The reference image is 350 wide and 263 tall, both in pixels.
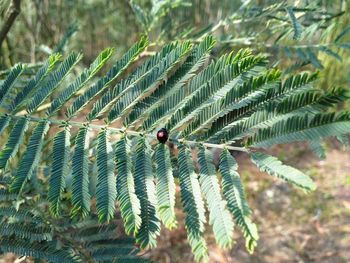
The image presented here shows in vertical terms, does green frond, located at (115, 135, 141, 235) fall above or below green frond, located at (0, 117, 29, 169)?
below

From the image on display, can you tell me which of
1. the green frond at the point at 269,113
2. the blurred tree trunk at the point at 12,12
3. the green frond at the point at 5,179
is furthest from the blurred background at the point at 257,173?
the green frond at the point at 269,113

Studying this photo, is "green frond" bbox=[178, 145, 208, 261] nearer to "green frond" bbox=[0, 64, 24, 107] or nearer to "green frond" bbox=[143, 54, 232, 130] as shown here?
"green frond" bbox=[143, 54, 232, 130]

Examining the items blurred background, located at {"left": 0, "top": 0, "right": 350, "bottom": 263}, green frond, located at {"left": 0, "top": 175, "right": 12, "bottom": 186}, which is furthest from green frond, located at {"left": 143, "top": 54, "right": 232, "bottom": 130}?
blurred background, located at {"left": 0, "top": 0, "right": 350, "bottom": 263}

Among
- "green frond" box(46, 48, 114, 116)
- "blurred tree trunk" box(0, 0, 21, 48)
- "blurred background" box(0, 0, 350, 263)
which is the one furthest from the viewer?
"blurred background" box(0, 0, 350, 263)

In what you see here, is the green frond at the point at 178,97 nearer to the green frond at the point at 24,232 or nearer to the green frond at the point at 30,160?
the green frond at the point at 30,160

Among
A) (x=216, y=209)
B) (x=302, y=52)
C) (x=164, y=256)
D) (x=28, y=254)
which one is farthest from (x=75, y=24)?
(x=164, y=256)

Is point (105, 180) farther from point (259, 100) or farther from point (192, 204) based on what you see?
point (259, 100)

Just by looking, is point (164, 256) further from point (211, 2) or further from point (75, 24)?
point (211, 2)
